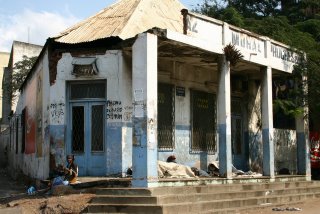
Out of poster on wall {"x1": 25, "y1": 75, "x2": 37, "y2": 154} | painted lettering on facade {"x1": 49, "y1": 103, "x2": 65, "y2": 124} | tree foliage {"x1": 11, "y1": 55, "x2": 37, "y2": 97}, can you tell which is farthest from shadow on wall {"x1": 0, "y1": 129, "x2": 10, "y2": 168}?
painted lettering on facade {"x1": 49, "y1": 103, "x2": 65, "y2": 124}

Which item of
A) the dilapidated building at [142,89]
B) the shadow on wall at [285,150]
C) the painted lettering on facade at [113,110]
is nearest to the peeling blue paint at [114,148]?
the dilapidated building at [142,89]

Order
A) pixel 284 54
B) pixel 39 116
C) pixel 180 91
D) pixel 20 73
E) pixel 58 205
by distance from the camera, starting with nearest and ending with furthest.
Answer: pixel 58 205 < pixel 180 91 < pixel 39 116 < pixel 284 54 < pixel 20 73

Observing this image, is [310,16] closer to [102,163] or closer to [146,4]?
[146,4]

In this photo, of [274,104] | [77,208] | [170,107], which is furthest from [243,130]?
[77,208]

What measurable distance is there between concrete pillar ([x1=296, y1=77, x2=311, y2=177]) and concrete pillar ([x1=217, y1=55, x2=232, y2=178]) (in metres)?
4.86

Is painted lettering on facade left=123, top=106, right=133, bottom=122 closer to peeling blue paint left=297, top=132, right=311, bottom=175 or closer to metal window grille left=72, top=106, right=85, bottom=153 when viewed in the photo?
metal window grille left=72, top=106, right=85, bottom=153

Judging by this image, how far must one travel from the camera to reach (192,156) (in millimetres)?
14773

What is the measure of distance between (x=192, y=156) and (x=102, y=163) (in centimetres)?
333

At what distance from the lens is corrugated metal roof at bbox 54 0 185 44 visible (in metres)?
12.7

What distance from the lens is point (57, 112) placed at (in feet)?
42.6

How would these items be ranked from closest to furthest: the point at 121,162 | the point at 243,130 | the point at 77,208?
1. the point at 77,208
2. the point at 121,162
3. the point at 243,130

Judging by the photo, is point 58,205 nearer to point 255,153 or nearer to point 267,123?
point 267,123

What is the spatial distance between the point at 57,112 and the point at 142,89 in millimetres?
3932

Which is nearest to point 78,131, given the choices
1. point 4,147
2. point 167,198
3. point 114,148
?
point 114,148
